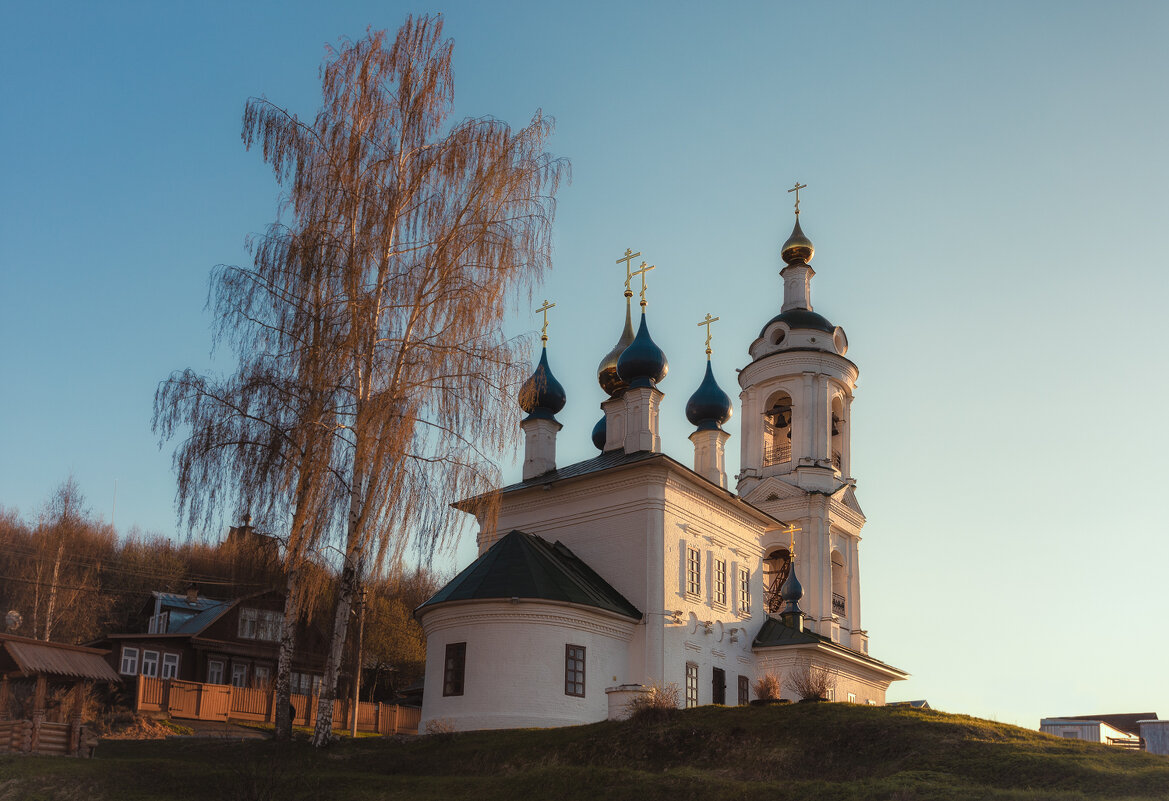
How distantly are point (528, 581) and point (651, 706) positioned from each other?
5153 mm

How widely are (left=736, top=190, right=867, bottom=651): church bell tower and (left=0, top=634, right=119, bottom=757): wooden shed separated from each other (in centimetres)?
2196

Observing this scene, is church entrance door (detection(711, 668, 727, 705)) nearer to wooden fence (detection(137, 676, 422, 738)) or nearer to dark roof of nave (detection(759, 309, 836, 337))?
wooden fence (detection(137, 676, 422, 738))

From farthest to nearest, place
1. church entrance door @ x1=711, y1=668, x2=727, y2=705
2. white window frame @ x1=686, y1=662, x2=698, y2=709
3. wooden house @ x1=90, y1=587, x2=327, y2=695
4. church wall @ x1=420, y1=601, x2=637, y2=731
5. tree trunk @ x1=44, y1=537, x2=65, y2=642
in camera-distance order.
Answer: tree trunk @ x1=44, y1=537, x2=65, y2=642
wooden house @ x1=90, y1=587, x2=327, y2=695
church entrance door @ x1=711, y1=668, x2=727, y2=705
white window frame @ x1=686, y1=662, x2=698, y2=709
church wall @ x1=420, y1=601, x2=637, y2=731

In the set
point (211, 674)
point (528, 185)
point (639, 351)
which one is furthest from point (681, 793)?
point (211, 674)

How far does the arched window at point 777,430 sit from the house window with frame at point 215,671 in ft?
61.1

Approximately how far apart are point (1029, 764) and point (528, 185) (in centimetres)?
1309

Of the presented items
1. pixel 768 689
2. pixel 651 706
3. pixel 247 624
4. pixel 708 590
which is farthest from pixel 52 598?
Answer: pixel 768 689

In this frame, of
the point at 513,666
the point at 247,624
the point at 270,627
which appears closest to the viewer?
the point at 513,666

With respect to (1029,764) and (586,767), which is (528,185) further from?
(1029,764)

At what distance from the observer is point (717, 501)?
2816 cm

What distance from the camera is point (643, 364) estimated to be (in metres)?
28.9

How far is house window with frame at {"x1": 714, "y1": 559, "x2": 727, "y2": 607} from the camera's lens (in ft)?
91.4

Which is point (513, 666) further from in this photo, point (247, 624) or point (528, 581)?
point (247, 624)

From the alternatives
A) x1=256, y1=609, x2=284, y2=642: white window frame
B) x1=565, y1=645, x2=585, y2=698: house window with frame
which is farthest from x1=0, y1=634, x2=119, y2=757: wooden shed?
x1=256, y1=609, x2=284, y2=642: white window frame
